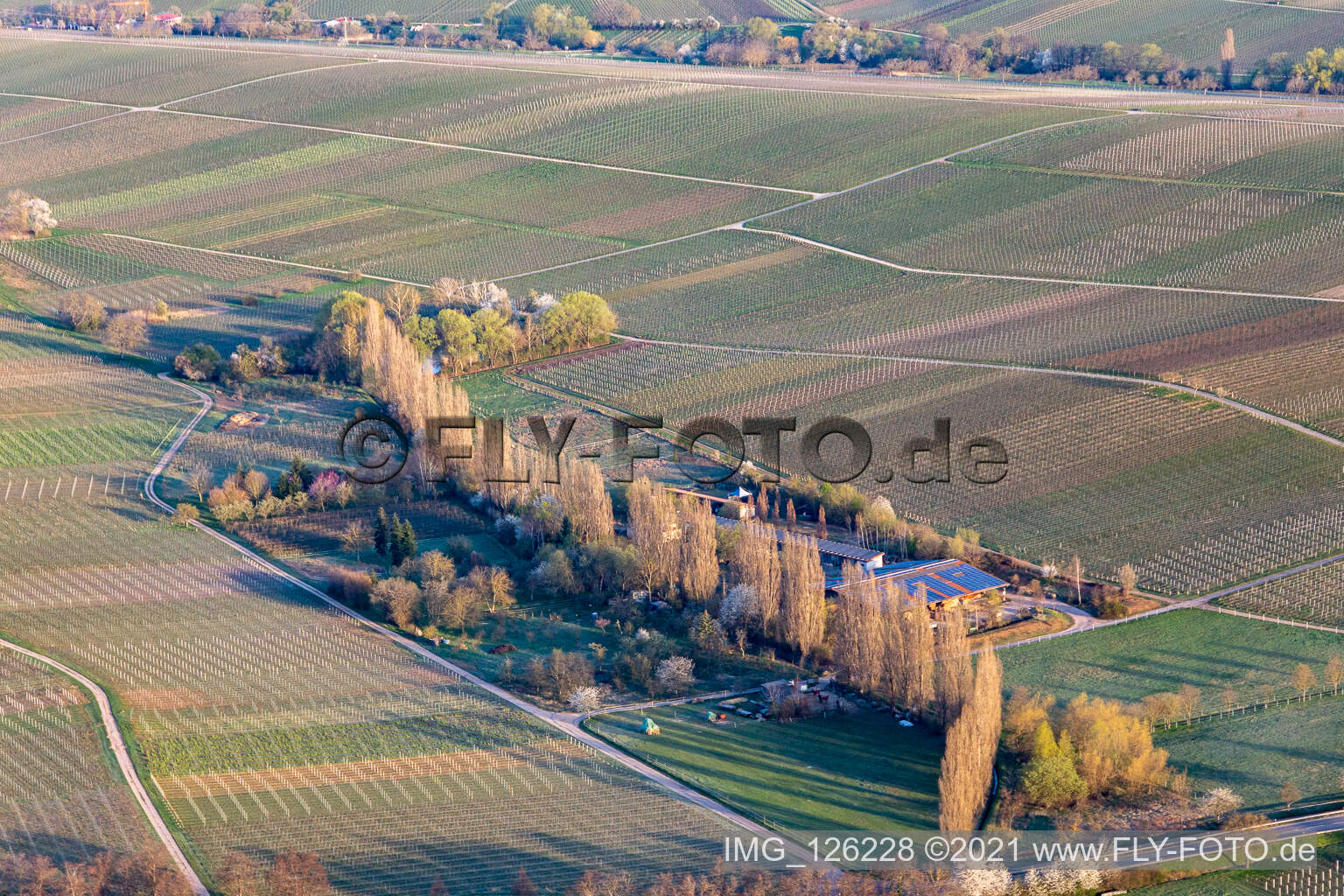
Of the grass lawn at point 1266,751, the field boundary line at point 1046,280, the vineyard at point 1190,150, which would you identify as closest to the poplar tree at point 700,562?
the grass lawn at point 1266,751

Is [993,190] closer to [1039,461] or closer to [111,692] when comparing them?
[1039,461]

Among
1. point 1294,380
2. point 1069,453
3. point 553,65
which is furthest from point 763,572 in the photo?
point 553,65

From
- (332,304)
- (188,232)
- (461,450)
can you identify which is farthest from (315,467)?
(188,232)

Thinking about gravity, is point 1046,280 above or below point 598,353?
above

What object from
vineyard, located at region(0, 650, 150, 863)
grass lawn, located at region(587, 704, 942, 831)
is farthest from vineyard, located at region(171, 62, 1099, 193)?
vineyard, located at region(0, 650, 150, 863)

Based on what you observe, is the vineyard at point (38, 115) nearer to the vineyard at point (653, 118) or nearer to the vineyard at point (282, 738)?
the vineyard at point (653, 118)

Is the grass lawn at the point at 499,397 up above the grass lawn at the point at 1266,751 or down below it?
above

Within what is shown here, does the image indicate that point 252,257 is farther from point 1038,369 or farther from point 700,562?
point 700,562
